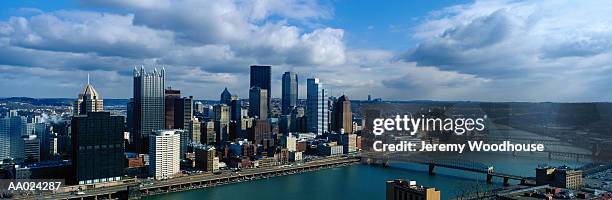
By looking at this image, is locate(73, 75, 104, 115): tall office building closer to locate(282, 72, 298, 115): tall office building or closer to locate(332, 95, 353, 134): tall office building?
locate(332, 95, 353, 134): tall office building

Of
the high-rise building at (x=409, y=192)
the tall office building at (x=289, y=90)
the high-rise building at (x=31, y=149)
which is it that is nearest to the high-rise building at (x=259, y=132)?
the high-rise building at (x=31, y=149)

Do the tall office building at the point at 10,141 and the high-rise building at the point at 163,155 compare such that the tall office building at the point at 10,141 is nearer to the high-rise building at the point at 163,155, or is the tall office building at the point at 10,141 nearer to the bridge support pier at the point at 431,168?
the high-rise building at the point at 163,155

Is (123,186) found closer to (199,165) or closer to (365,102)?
(199,165)

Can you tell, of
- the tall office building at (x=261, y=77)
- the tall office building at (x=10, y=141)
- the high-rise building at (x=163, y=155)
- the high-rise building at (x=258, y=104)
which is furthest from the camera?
the tall office building at (x=261, y=77)

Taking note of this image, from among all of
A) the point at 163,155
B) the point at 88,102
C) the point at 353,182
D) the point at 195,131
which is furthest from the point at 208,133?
the point at 353,182

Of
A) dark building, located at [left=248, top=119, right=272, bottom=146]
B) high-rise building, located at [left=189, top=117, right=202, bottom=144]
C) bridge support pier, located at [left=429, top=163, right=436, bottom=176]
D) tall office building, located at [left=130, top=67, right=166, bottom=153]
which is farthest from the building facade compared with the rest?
bridge support pier, located at [left=429, top=163, right=436, bottom=176]

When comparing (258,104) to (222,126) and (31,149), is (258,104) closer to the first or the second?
(222,126)

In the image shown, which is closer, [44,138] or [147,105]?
[44,138]

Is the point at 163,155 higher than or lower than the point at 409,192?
lower
